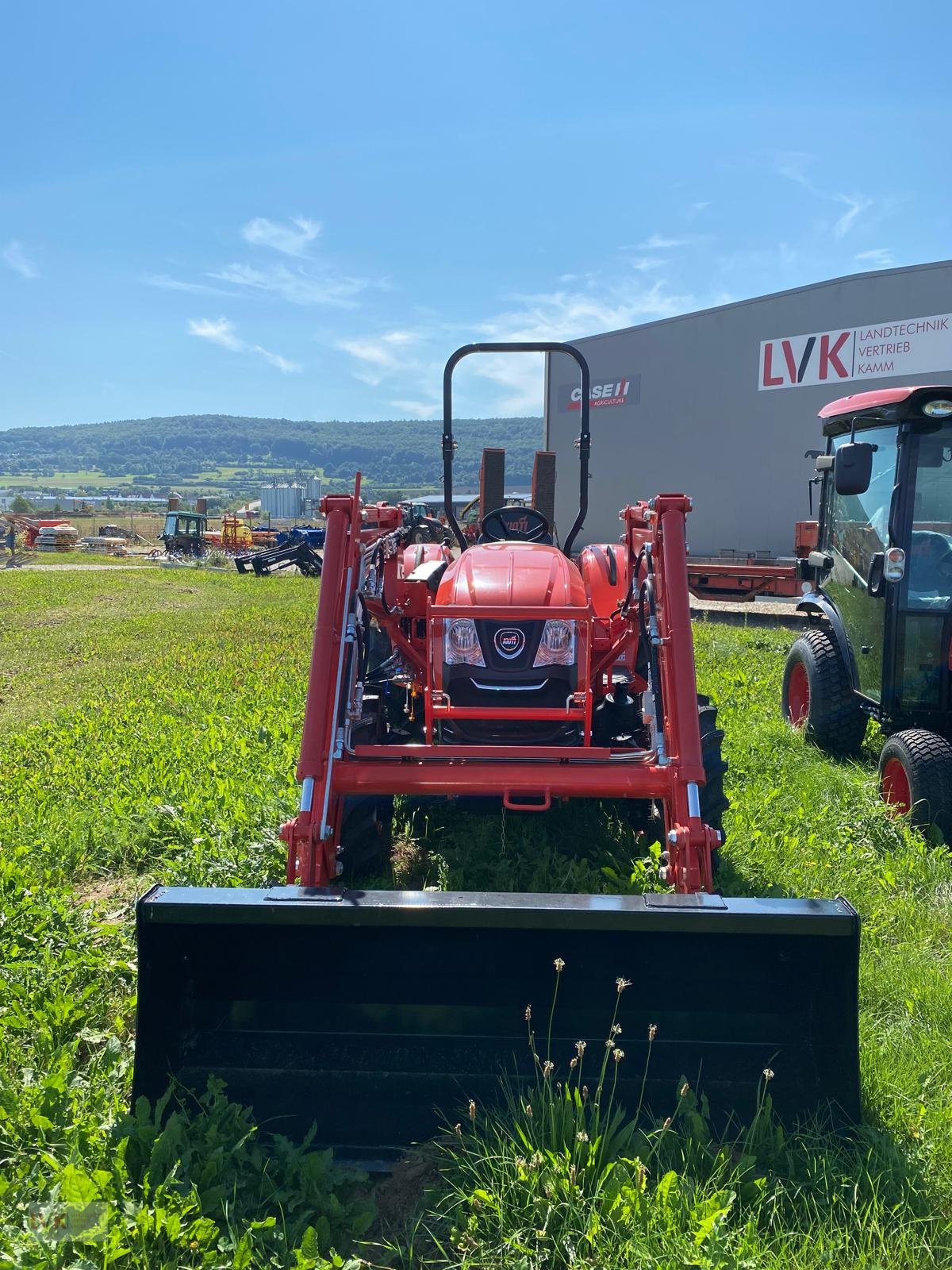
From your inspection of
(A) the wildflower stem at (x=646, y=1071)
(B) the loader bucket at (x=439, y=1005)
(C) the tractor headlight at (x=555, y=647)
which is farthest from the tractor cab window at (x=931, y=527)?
(A) the wildflower stem at (x=646, y=1071)

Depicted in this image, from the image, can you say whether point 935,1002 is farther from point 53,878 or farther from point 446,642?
point 53,878

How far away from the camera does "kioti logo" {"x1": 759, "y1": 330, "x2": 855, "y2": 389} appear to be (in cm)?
1925

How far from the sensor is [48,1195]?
7.20 feet

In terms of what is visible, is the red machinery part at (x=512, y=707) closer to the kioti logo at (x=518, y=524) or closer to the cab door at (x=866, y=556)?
the kioti logo at (x=518, y=524)

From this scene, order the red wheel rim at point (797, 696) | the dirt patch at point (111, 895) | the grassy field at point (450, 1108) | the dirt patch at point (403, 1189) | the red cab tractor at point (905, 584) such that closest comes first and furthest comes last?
the grassy field at point (450, 1108) → the dirt patch at point (403, 1189) → the dirt patch at point (111, 895) → the red cab tractor at point (905, 584) → the red wheel rim at point (797, 696)

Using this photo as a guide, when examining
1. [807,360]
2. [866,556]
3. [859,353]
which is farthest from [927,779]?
[807,360]

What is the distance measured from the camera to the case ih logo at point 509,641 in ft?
11.9

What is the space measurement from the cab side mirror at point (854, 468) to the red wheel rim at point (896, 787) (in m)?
1.40

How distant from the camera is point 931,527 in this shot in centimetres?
485

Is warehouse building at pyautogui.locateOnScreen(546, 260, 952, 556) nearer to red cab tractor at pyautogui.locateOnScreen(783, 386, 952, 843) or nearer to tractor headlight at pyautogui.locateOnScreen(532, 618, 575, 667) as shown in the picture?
red cab tractor at pyautogui.locateOnScreen(783, 386, 952, 843)

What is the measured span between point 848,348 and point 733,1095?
19.5 m

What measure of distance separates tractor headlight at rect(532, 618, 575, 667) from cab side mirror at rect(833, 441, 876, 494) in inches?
73.3

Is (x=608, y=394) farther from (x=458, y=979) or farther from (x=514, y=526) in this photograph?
(x=458, y=979)

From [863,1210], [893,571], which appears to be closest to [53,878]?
[863,1210]
